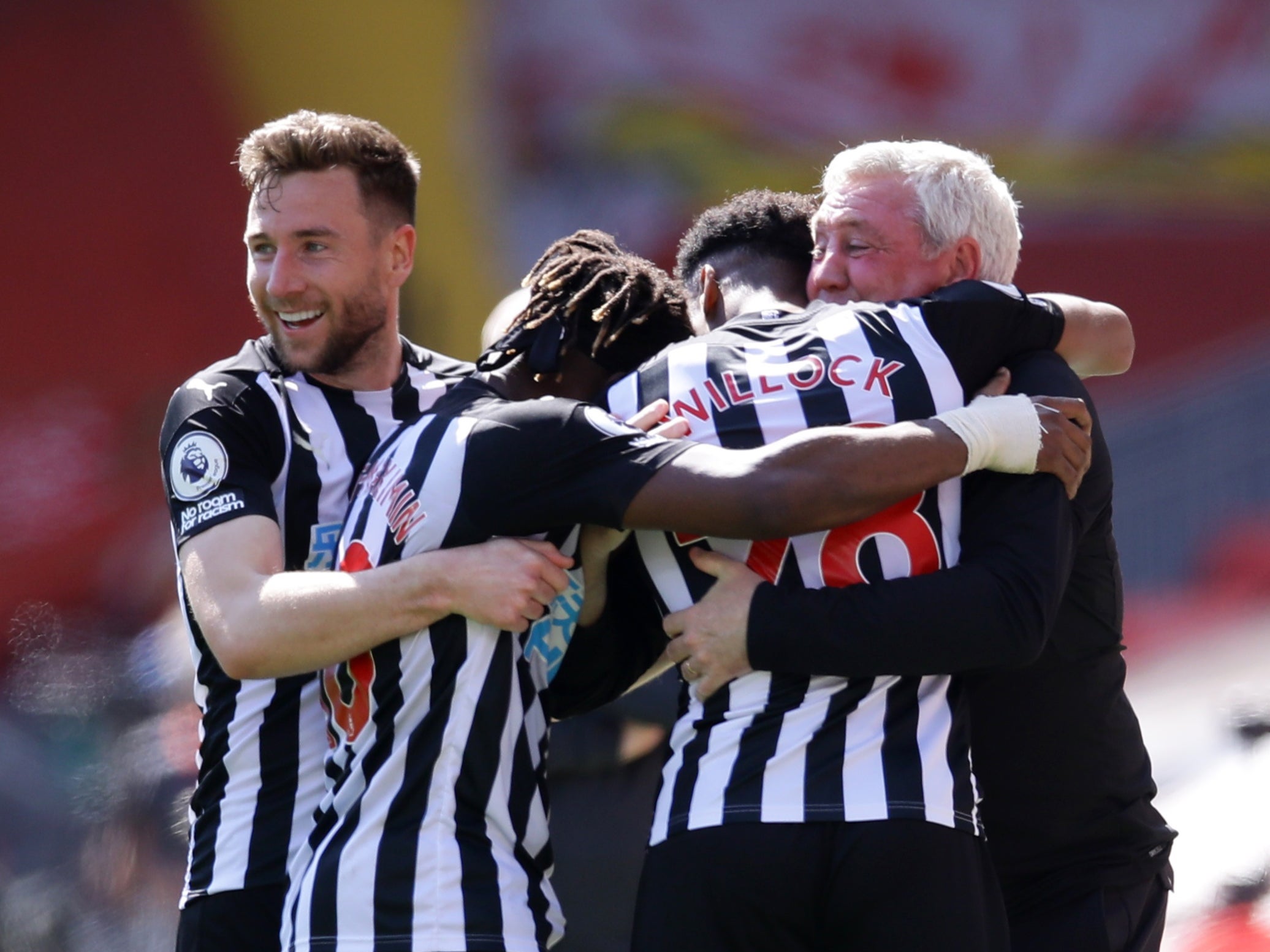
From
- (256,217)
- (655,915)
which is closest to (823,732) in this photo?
(655,915)

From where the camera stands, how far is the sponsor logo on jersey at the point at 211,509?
2302 mm

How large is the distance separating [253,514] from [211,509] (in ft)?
0.23

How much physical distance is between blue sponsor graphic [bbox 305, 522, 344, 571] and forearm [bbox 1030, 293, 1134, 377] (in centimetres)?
125

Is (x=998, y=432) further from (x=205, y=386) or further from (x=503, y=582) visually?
(x=205, y=386)

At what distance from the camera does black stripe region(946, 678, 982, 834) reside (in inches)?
81.4

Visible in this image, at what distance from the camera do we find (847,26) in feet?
29.5

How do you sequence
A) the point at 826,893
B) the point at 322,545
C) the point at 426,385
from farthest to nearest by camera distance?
→ the point at 426,385, the point at 322,545, the point at 826,893

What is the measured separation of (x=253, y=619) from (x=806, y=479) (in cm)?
84

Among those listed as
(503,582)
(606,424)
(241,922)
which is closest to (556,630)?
(503,582)

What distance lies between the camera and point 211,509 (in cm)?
231

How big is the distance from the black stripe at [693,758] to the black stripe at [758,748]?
6cm

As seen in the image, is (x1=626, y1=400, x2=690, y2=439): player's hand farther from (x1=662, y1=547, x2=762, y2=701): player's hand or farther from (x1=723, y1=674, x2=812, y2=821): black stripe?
(x1=723, y1=674, x2=812, y2=821): black stripe

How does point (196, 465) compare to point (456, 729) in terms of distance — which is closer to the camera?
point (456, 729)

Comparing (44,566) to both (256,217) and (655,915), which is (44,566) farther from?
(655,915)
